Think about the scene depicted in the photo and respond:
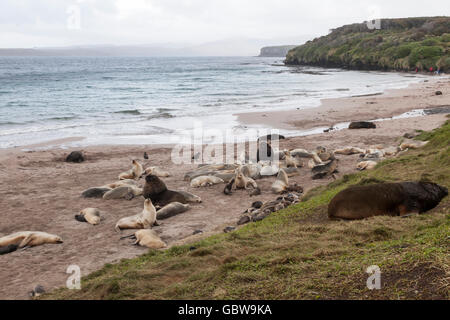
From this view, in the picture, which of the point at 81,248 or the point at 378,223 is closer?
the point at 378,223

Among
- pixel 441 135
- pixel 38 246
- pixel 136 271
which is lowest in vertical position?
pixel 38 246

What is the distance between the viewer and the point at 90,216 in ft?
30.2

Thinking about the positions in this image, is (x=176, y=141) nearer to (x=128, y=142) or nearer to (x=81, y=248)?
(x=128, y=142)

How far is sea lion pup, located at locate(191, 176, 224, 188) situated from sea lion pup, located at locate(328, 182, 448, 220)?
5225mm

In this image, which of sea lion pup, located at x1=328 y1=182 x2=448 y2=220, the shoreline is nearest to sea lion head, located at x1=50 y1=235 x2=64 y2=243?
sea lion pup, located at x1=328 y1=182 x2=448 y2=220

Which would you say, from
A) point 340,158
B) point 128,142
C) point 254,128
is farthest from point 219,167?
point 254,128

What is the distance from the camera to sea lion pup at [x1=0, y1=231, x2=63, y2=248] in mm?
7895

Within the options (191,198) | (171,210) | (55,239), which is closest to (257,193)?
(191,198)

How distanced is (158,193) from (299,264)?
6.01 meters

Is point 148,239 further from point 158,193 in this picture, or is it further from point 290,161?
point 290,161

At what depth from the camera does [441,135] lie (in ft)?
38.0
